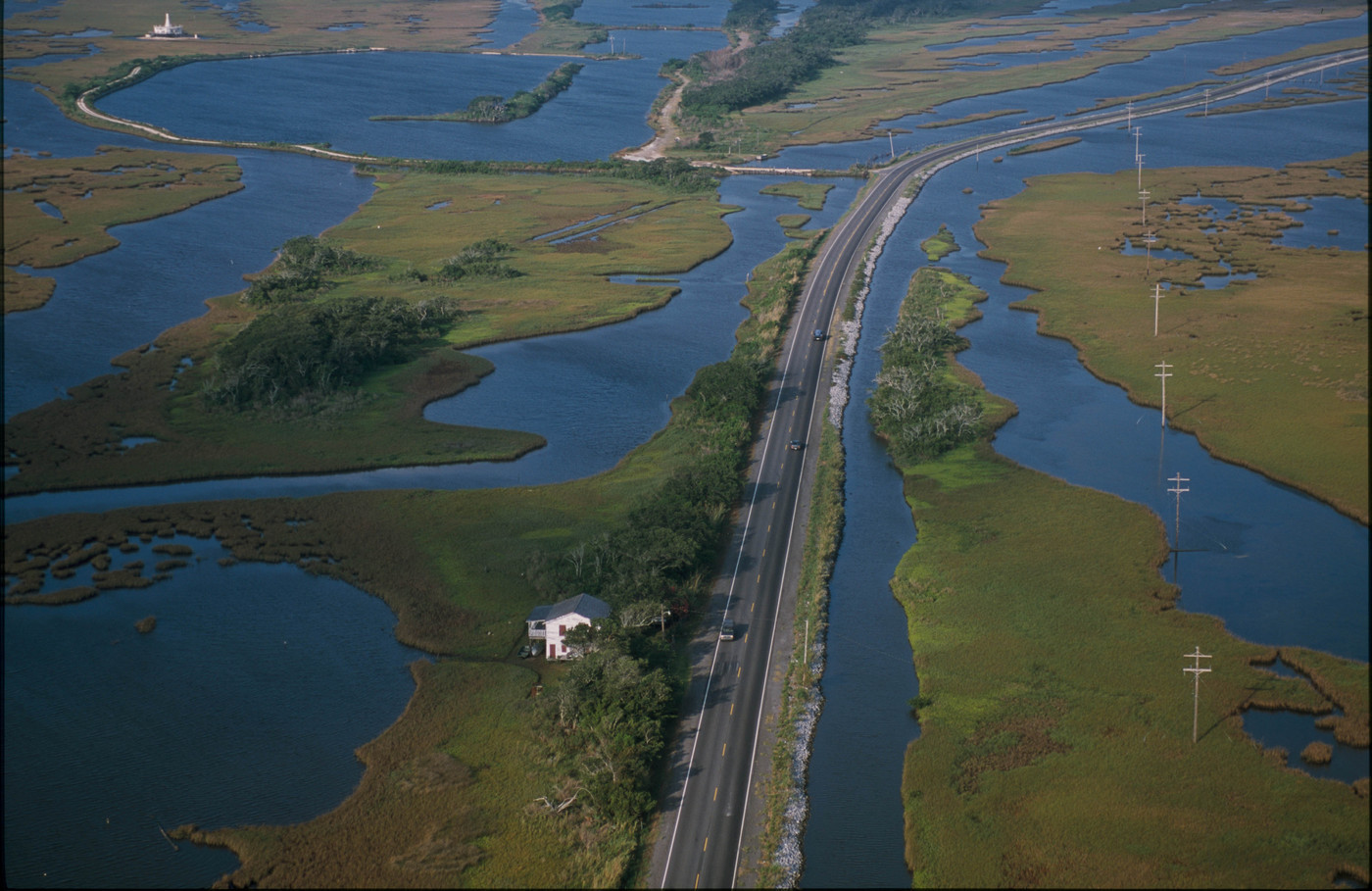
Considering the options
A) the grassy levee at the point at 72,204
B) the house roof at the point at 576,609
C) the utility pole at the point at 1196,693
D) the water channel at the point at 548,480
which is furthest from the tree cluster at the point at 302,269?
the utility pole at the point at 1196,693

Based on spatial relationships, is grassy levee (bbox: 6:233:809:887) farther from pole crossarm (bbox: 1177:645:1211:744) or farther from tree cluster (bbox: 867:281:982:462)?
pole crossarm (bbox: 1177:645:1211:744)

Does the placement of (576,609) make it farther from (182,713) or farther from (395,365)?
(395,365)

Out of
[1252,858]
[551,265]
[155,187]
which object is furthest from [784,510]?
[155,187]

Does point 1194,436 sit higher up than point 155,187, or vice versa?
point 155,187

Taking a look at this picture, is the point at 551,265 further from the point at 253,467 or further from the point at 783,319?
the point at 253,467

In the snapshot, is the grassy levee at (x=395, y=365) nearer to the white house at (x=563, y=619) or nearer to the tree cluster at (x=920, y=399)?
the white house at (x=563, y=619)
